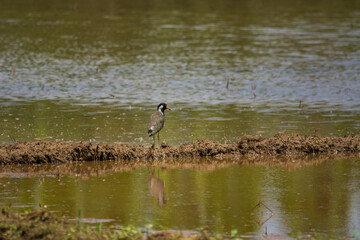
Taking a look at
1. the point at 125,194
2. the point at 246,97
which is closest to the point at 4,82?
the point at 246,97

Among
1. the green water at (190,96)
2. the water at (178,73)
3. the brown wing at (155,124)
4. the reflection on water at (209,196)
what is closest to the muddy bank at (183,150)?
the reflection on water at (209,196)

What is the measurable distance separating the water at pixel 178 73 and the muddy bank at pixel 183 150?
3.32 ft

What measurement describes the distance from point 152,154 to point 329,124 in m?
4.67

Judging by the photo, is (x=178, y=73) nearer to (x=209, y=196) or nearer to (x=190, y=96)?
(x=190, y=96)

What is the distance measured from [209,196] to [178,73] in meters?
12.9

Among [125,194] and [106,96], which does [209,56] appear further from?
[125,194]

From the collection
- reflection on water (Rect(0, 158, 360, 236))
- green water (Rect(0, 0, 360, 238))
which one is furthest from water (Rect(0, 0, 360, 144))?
reflection on water (Rect(0, 158, 360, 236))

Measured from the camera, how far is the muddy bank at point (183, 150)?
11.0 metres

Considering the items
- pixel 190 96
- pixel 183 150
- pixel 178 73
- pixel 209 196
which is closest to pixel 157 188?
pixel 209 196

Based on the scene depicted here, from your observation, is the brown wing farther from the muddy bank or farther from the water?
the water

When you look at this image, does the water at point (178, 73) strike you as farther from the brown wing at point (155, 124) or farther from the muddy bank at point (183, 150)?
the muddy bank at point (183, 150)

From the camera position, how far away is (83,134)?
1320 cm

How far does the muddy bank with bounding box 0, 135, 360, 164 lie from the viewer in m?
11.0

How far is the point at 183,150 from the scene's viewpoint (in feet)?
37.9
